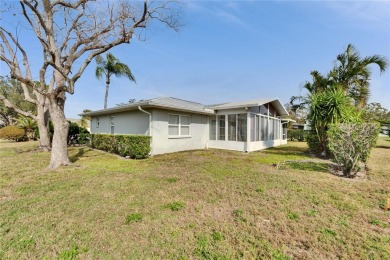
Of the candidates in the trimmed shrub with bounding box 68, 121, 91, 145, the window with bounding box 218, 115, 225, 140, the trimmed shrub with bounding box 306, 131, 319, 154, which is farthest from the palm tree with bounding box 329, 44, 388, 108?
the trimmed shrub with bounding box 68, 121, 91, 145

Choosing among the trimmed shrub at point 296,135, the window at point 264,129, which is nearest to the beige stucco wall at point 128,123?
the window at point 264,129

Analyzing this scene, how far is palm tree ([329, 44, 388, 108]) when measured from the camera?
10.8 m

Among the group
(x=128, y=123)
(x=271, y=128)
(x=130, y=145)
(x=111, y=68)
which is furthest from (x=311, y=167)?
(x=111, y=68)

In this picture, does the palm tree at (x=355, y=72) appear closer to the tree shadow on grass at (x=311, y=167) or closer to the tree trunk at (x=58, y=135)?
the tree shadow on grass at (x=311, y=167)

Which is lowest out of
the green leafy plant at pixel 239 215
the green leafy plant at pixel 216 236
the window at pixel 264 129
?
the green leafy plant at pixel 216 236

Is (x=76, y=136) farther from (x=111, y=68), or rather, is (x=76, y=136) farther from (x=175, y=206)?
(x=175, y=206)

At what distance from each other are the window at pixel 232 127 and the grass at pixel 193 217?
6750 mm

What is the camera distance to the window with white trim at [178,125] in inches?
445

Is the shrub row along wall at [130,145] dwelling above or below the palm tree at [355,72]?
below

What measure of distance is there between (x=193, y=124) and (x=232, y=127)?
2731 millimetres

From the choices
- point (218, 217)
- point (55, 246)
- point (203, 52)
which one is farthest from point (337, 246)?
point (203, 52)

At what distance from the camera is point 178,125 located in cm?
1168

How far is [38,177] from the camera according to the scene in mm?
6016

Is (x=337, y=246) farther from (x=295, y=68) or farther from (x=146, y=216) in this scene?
(x=295, y=68)
